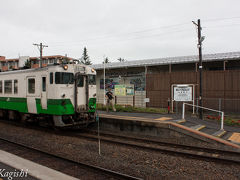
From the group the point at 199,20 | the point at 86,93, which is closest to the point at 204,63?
the point at 199,20

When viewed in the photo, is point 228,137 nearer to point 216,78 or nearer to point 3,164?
point 3,164

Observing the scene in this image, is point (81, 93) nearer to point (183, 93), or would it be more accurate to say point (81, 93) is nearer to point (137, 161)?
point (137, 161)

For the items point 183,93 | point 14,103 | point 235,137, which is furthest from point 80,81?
point 235,137

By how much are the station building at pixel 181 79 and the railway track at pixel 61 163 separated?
10.2 metres

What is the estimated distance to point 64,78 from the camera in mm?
9508

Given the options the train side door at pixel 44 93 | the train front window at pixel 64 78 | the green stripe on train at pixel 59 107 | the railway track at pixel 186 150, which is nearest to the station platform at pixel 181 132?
the railway track at pixel 186 150

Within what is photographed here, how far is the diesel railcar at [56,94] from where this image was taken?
30.6ft

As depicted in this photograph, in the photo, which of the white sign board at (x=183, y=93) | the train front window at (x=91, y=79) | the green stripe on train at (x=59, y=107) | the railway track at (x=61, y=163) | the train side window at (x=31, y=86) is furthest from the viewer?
the white sign board at (x=183, y=93)

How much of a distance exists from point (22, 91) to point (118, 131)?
5.53 meters

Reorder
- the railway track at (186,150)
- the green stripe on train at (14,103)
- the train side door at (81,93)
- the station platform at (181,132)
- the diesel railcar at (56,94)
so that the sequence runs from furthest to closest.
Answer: the green stripe on train at (14,103)
the train side door at (81,93)
the diesel railcar at (56,94)
the station platform at (181,132)
the railway track at (186,150)

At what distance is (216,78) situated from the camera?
686 inches

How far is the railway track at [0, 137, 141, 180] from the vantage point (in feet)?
17.1

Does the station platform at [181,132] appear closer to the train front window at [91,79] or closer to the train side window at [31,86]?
the train front window at [91,79]

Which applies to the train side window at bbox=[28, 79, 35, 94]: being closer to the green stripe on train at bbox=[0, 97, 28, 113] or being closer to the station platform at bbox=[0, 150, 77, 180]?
the green stripe on train at bbox=[0, 97, 28, 113]
